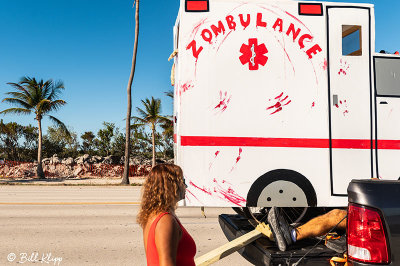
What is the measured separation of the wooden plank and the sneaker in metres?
0.13

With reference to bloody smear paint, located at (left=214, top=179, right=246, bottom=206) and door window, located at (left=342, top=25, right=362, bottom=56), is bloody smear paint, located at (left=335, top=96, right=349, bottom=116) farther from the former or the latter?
bloody smear paint, located at (left=214, top=179, right=246, bottom=206)

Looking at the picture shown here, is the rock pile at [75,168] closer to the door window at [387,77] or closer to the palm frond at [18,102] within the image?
the palm frond at [18,102]

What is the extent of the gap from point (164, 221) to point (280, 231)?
1.80 meters

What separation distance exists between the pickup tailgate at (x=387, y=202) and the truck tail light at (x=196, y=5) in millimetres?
3033

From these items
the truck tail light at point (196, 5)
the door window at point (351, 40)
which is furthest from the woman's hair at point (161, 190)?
the door window at point (351, 40)

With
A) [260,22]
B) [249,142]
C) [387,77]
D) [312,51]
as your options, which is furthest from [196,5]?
[387,77]

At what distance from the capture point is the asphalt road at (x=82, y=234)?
5312mm

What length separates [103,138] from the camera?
3641cm


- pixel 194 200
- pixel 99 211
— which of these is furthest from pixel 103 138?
pixel 194 200

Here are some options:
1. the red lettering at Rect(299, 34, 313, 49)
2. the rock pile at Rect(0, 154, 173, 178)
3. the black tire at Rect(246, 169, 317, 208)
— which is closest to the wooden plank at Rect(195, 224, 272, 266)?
the black tire at Rect(246, 169, 317, 208)

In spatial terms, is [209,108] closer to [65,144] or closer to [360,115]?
[360,115]

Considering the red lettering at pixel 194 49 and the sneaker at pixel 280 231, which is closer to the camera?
the sneaker at pixel 280 231

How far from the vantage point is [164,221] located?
2.04 metres

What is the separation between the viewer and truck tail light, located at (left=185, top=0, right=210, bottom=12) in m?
4.29
